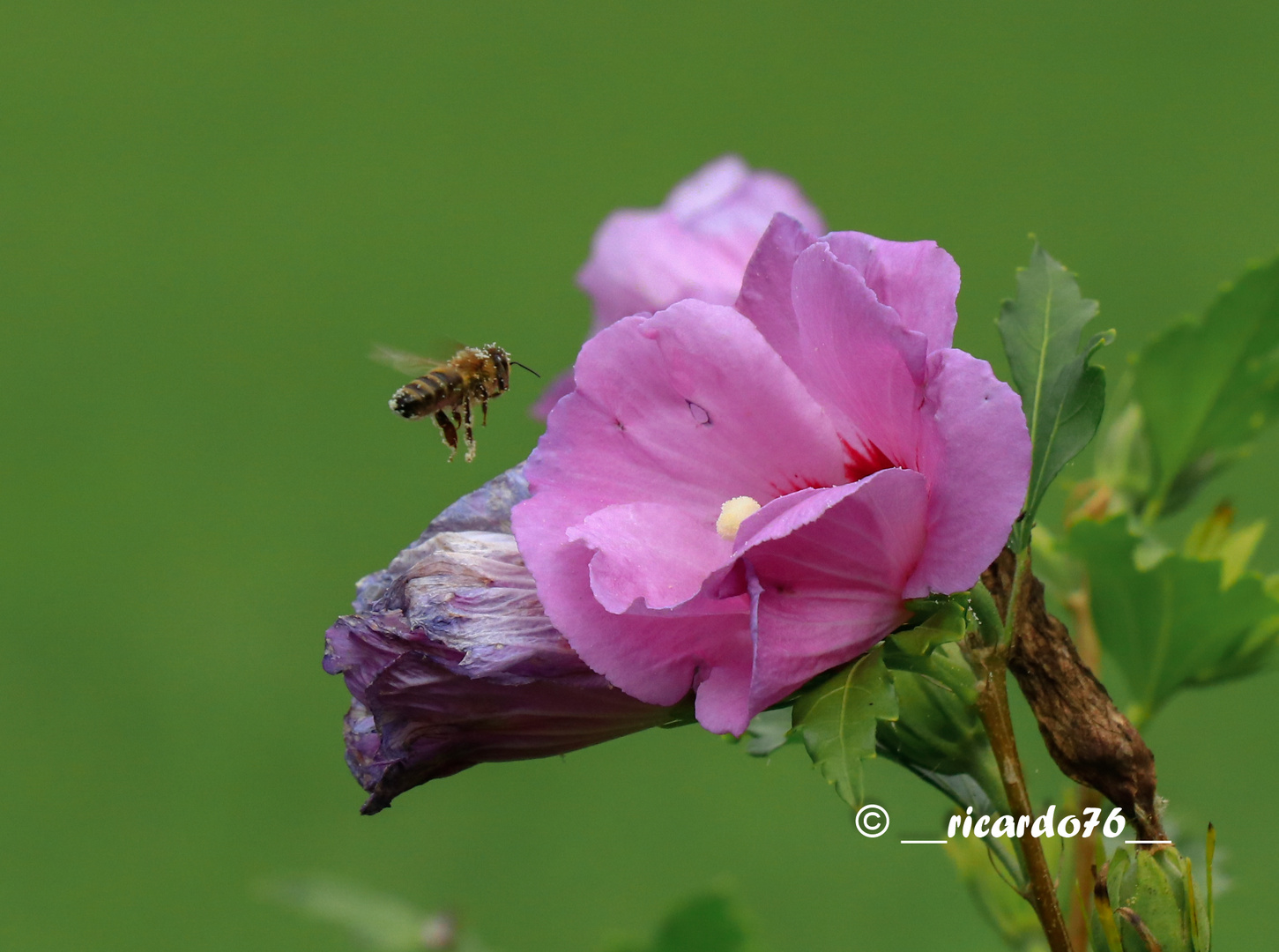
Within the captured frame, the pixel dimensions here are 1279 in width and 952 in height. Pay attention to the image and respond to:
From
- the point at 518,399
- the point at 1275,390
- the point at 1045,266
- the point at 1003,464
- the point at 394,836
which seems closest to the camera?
the point at 1003,464

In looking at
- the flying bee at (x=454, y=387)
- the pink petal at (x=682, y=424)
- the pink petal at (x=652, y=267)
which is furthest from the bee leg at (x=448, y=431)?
the pink petal at (x=682, y=424)

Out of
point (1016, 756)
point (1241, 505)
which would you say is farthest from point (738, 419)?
point (1241, 505)

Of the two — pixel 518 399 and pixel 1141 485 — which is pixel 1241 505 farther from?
pixel 1141 485

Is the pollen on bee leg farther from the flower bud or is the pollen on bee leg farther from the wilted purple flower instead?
the flower bud

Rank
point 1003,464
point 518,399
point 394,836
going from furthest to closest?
1. point 518,399
2. point 394,836
3. point 1003,464

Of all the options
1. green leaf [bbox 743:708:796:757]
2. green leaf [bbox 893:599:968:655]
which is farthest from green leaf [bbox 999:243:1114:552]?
green leaf [bbox 743:708:796:757]

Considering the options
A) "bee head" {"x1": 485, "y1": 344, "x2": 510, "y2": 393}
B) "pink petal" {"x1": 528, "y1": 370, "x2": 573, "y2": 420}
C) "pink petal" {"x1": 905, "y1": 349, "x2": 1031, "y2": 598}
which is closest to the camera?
"pink petal" {"x1": 905, "y1": 349, "x2": 1031, "y2": 598}

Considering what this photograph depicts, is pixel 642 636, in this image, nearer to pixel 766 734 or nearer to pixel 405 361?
pixel 766 734
